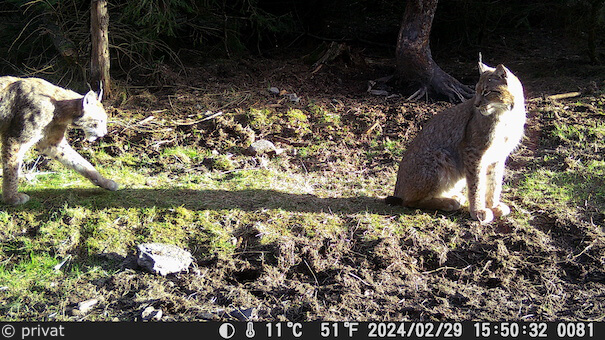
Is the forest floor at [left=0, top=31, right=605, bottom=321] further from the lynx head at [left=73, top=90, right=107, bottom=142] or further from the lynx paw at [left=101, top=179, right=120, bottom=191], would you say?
the lynx head at [left=73, top=90, right=107, bottom=142]

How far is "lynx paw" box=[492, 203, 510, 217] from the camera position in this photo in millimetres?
5703

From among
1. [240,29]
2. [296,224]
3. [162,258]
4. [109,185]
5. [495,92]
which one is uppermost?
[240,29]

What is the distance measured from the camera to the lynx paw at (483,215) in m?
5.60

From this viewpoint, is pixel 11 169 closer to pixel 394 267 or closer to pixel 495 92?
pixel 394 267

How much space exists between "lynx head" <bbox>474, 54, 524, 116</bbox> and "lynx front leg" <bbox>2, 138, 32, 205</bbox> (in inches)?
166

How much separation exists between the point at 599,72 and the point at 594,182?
3.42m

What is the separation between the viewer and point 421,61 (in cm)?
878

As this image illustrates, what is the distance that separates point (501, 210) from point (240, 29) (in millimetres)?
6270

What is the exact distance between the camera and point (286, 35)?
11039mm

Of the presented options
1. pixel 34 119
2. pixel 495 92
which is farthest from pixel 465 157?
pixel 34 119

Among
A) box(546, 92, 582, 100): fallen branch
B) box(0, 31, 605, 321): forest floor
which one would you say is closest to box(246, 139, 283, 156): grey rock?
box(0, 31, 605, 321): forest floor

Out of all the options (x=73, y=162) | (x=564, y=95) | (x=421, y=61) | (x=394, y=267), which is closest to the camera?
(x=394, y=267)

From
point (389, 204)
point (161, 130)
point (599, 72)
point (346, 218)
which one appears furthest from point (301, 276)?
point (599, 72)

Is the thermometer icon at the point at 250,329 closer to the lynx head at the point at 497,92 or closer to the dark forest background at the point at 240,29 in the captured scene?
the lynx head at the point at 497,92
